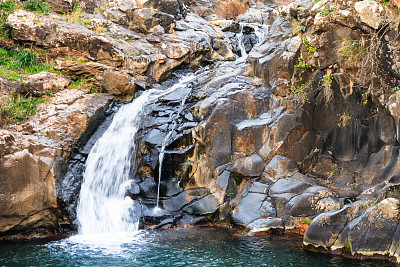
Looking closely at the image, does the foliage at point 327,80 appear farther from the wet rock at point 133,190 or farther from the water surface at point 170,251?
the wet rock at point 133,190

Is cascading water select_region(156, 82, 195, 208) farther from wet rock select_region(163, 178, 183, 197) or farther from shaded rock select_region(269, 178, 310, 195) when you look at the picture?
shaded rock select_region(269, 178, 310, 195)

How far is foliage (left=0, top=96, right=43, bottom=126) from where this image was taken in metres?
11.2

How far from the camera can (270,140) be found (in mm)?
10648

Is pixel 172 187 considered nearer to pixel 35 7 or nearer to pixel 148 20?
pixel 148 20

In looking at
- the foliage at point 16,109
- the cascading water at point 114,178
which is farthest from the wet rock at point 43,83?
the cascading water at point 114,178

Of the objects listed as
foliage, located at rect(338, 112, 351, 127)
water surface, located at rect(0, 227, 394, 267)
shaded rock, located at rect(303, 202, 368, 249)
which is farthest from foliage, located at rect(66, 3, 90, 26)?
shaded rock, located at rect(303, 202, 368, 249)

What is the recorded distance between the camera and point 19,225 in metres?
9.68

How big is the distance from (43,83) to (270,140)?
26.4 feet

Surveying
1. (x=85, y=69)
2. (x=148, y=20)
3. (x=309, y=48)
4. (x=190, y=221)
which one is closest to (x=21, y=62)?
(x=85, y=69)

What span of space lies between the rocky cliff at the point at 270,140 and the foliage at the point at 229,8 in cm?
1137

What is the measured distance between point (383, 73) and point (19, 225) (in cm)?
1033

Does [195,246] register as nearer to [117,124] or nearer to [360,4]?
[117,124]

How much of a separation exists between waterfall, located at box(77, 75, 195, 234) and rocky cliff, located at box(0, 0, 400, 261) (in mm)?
318

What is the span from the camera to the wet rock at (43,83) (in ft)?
40.7
